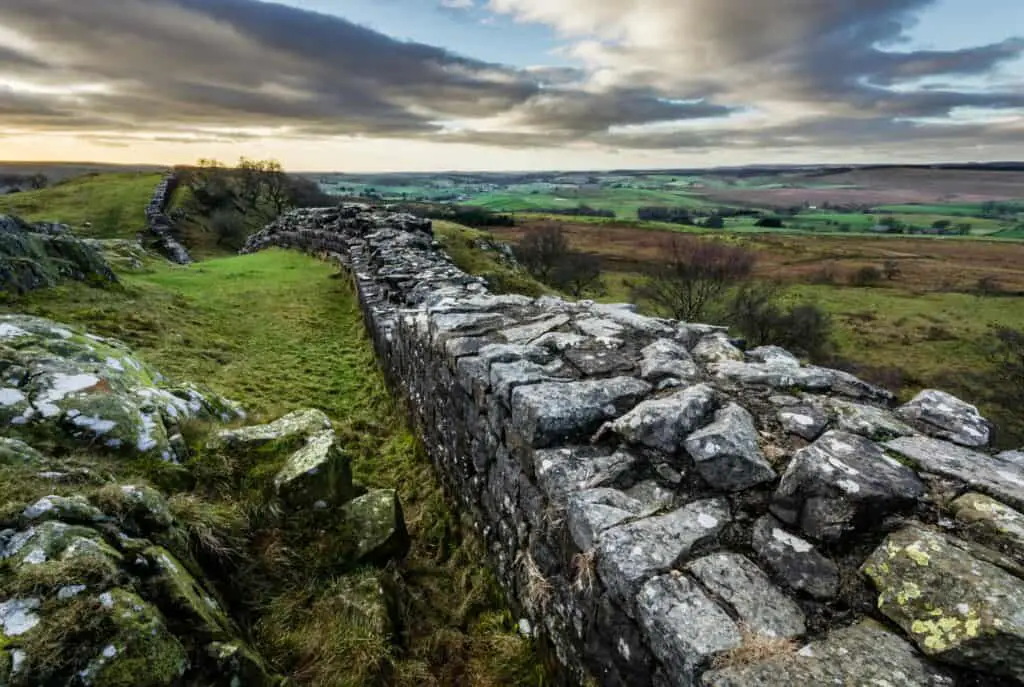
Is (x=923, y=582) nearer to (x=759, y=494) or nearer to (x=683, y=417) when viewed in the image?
(x=759, y=494)

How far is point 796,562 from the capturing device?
278 centimetres

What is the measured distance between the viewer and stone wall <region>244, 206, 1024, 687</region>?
2354 mm

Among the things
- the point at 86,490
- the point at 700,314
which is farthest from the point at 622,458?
the point at 700,314

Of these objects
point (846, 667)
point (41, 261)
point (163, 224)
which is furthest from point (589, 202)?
point (846, 667)

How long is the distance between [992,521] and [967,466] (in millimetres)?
639

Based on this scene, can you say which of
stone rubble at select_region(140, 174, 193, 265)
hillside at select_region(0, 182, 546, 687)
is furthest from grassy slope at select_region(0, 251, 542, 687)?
stone rubble at select_region(140, 174, 193, 265)

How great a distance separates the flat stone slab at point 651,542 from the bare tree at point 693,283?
3520cm

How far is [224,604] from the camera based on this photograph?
3629 mm

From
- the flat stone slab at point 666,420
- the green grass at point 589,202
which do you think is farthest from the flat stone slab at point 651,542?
the green grass at point 589,202

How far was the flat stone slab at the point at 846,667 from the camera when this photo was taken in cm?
217

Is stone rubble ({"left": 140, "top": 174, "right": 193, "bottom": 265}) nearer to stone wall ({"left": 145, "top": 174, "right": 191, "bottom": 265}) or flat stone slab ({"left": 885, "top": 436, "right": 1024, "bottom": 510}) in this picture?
stone wall ({"left": 145, "top": 174, "right": 191, "bottom": 265})

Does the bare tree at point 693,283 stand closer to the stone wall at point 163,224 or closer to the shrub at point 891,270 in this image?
the stone wall at point 163,224

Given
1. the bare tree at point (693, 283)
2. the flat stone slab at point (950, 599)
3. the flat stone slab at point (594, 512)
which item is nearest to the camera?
the flat stone slab at point (950, 599)

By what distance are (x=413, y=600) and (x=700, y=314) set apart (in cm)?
3624
